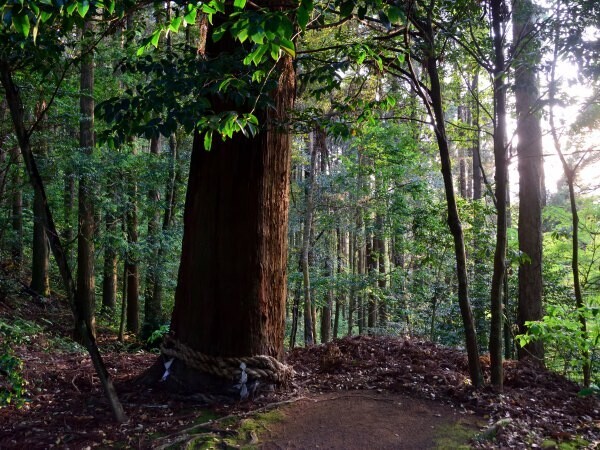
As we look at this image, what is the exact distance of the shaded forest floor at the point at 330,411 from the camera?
3408 mm

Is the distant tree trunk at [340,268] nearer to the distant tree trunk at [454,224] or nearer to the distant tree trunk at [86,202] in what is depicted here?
the distant tree trunk at [86,202]

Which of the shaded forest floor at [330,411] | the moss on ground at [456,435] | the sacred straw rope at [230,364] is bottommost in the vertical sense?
the moss on ground at [456,435]

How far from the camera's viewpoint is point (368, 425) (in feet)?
12.2

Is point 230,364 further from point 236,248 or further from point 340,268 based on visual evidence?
point 340,268

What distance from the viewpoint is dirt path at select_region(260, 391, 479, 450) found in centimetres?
340

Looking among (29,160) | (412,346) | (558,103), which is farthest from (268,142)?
(412,346)

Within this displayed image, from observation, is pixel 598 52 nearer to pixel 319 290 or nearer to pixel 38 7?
pixel 38 7

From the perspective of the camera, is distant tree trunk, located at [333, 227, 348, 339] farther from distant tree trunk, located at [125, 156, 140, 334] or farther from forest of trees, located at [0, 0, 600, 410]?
forest of trees, located at [0, 0, 600, 410]

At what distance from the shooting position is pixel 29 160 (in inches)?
131

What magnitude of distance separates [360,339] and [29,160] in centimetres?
471

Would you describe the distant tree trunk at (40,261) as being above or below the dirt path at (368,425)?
above

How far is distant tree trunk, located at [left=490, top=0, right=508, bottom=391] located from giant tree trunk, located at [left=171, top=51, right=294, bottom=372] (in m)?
2.16

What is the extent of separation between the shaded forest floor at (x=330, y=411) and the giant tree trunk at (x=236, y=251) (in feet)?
1.92

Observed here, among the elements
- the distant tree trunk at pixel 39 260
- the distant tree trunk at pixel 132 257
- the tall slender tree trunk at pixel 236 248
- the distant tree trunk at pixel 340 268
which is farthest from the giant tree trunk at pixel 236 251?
the distant tree trunk at pixel 340 268
